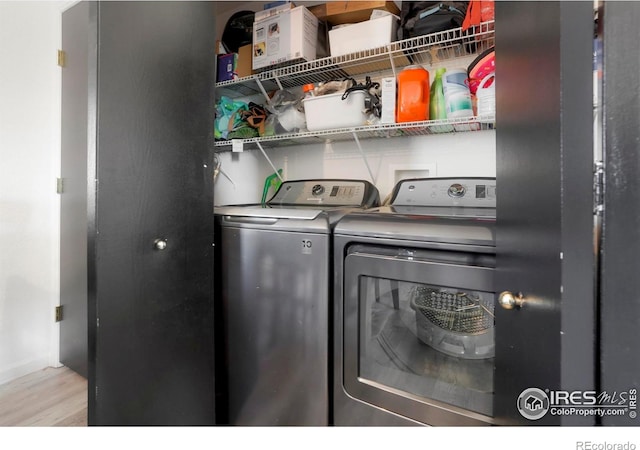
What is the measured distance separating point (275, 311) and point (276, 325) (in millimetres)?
57

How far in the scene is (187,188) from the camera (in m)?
1.19

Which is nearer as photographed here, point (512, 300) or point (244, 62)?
point (512, 300)

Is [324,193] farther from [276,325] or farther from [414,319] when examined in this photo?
[414,319]

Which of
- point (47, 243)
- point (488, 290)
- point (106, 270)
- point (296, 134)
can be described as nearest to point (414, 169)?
point (296, 134)

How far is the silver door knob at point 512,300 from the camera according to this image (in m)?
0.66

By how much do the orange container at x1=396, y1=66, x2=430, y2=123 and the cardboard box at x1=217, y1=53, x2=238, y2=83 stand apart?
44.8 inches

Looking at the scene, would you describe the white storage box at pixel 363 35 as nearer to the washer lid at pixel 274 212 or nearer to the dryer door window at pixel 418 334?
the washer lid at pixel 274 212

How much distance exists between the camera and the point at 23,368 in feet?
6.64

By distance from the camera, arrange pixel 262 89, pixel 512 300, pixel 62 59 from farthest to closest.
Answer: pixel 62 59, pixel 262 89, pixel 512 300

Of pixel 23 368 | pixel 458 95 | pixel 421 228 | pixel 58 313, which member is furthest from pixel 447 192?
pixel 23 368

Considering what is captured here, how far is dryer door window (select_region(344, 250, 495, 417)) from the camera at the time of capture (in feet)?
3.25

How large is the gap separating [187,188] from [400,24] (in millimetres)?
1291

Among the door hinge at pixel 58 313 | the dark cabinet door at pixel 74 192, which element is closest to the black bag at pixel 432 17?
the dark cabinet door at pixel 74 192

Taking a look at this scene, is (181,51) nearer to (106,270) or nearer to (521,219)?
(106,270)
